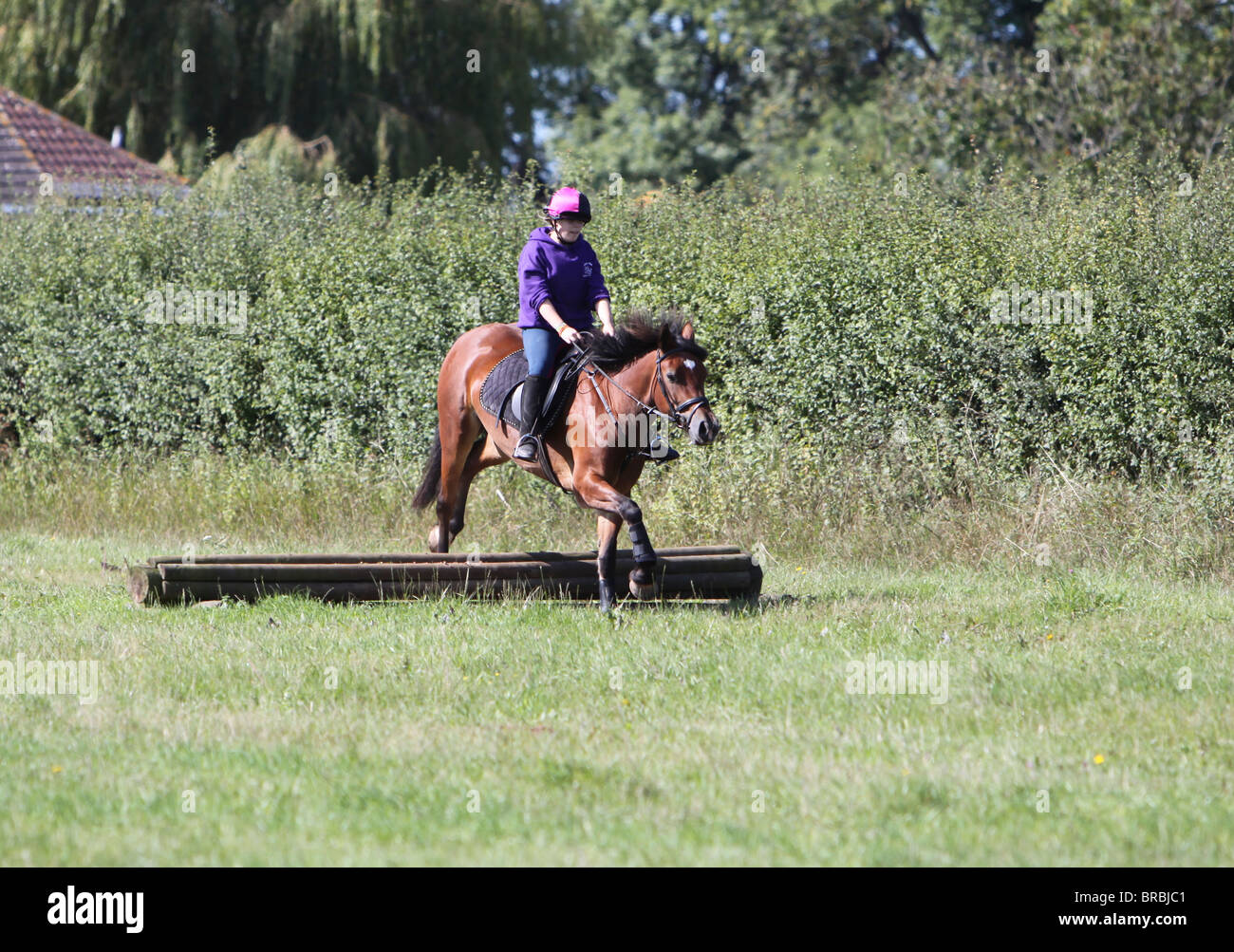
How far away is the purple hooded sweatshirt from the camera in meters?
9.68

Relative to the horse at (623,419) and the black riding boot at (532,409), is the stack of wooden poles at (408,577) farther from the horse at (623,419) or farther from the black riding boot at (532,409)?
the black riding boot at (532,409)

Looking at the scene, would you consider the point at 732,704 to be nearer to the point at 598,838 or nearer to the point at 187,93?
the point at 598,838

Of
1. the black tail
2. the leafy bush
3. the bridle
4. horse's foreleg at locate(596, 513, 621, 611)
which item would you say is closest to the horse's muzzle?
the bridle

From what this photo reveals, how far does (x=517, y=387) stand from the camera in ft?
33.3

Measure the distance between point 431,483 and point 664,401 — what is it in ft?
10.3

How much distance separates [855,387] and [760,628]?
14.4 feet

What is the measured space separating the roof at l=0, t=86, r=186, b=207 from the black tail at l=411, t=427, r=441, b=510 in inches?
576

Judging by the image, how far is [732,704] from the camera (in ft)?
22.6

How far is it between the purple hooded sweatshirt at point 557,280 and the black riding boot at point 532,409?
0.41 metres
